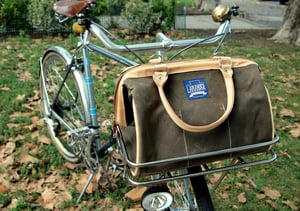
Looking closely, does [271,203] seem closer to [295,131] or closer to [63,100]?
[295,131]

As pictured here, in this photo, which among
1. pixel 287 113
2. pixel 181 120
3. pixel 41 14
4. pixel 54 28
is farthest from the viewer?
pixel 54 28

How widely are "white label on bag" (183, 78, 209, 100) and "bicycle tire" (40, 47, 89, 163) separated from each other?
1125 mm

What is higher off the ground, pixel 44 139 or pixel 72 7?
pixel 72 7

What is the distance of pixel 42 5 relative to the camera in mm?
7039

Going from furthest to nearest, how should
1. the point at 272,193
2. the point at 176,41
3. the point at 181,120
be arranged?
the point at 272,193 < the point at 176,41 < the point at 181,120

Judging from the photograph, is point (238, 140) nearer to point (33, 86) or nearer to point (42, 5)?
point (33, 86)

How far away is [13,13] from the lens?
7.02m

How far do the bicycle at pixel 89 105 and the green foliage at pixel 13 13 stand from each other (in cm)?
404

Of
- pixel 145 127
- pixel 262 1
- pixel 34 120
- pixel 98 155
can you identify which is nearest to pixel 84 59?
pixel 98 155

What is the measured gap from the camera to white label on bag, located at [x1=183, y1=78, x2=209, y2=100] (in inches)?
62.5

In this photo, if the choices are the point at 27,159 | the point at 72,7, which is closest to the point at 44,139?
the point at 27,159

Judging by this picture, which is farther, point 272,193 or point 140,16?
point 140,16

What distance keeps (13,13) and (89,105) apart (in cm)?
518

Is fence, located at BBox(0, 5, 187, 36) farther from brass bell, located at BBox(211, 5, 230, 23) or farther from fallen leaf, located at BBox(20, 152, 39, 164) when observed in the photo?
brass bell, located at BBox(211, 5, 230, 23)
